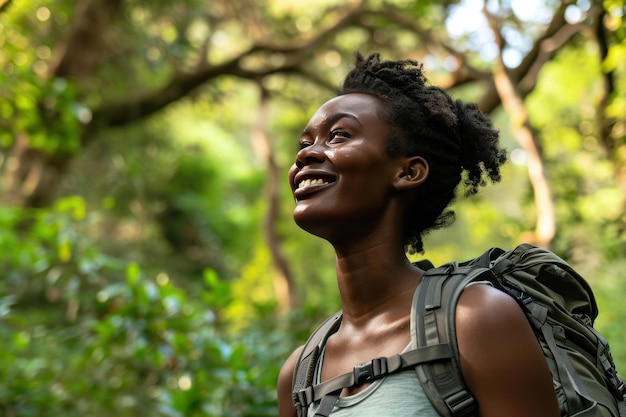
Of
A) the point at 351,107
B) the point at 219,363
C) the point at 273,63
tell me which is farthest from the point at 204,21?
the point at 351,107

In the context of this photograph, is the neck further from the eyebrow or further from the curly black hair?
the eyebrow

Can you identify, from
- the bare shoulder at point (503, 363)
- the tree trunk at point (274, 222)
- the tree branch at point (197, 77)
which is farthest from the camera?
the tree trunk at point (274, 222)

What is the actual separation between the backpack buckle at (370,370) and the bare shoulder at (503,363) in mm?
219

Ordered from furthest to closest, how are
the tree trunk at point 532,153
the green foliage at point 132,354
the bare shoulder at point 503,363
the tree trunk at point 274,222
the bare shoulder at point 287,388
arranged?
1. the tree trunk at point 274,222
2. the tree trunk at point 532,153
3. the green foliage at point 132,354
4. the bare shoulder at point 287,388
5. the bare shoulder at point 503,363

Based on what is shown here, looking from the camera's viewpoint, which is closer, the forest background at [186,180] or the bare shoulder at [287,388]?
the bare shoulder at [287,388]

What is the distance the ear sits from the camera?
241 cm

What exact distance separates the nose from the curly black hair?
0.21 m

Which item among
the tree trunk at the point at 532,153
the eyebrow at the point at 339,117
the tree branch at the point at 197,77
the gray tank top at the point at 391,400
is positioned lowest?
the gray tank top at the point at 391,400

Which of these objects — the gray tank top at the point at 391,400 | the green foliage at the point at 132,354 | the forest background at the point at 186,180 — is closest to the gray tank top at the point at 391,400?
the gray tank top at the point at 391,400

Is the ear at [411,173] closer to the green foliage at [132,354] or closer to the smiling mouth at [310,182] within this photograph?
the smiling mouth at [310,182]

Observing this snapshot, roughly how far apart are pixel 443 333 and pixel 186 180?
14843 mm

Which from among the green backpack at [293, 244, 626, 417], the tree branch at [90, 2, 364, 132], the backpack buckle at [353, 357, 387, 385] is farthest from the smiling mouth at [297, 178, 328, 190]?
the tree branch at [90, 2, 364, 132]

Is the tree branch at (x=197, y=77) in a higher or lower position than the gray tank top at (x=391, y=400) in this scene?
higher

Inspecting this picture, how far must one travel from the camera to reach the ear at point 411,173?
7.92 feet
